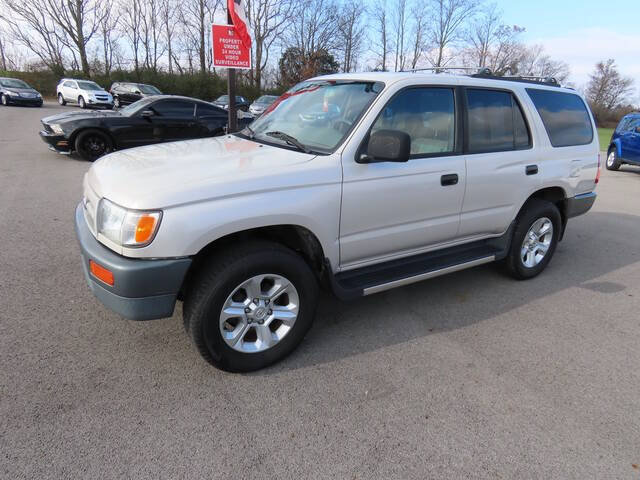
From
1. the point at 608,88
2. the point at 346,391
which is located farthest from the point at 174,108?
the point at 608,88

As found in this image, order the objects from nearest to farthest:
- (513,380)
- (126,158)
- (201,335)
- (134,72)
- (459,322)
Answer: (201,335)
(513,380)
(126,158)
(459,322)
(134,72)

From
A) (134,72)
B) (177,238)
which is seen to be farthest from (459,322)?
(134,72)

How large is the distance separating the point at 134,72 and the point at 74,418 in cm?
4521

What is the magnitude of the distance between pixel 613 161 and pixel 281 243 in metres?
14.5

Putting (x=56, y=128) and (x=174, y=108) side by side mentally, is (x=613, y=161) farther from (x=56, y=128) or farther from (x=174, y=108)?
(x=56, y=128)

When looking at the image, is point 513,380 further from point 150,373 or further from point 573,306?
point 150,373

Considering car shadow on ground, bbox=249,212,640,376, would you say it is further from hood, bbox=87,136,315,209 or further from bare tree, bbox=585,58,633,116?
bare tree, bbox=585,58,633,116

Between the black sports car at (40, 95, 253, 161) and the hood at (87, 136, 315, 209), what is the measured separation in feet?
23.6

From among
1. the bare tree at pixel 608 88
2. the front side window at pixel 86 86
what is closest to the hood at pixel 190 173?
the front side window at pixel 86 86

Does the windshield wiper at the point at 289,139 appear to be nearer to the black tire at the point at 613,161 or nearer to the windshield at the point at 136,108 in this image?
the windshield at the point at 136,108

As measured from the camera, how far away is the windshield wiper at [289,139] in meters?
3.11

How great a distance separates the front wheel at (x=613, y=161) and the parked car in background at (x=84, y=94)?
2438 centimetres

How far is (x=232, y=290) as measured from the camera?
104 inches

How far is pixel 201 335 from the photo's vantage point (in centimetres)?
263
